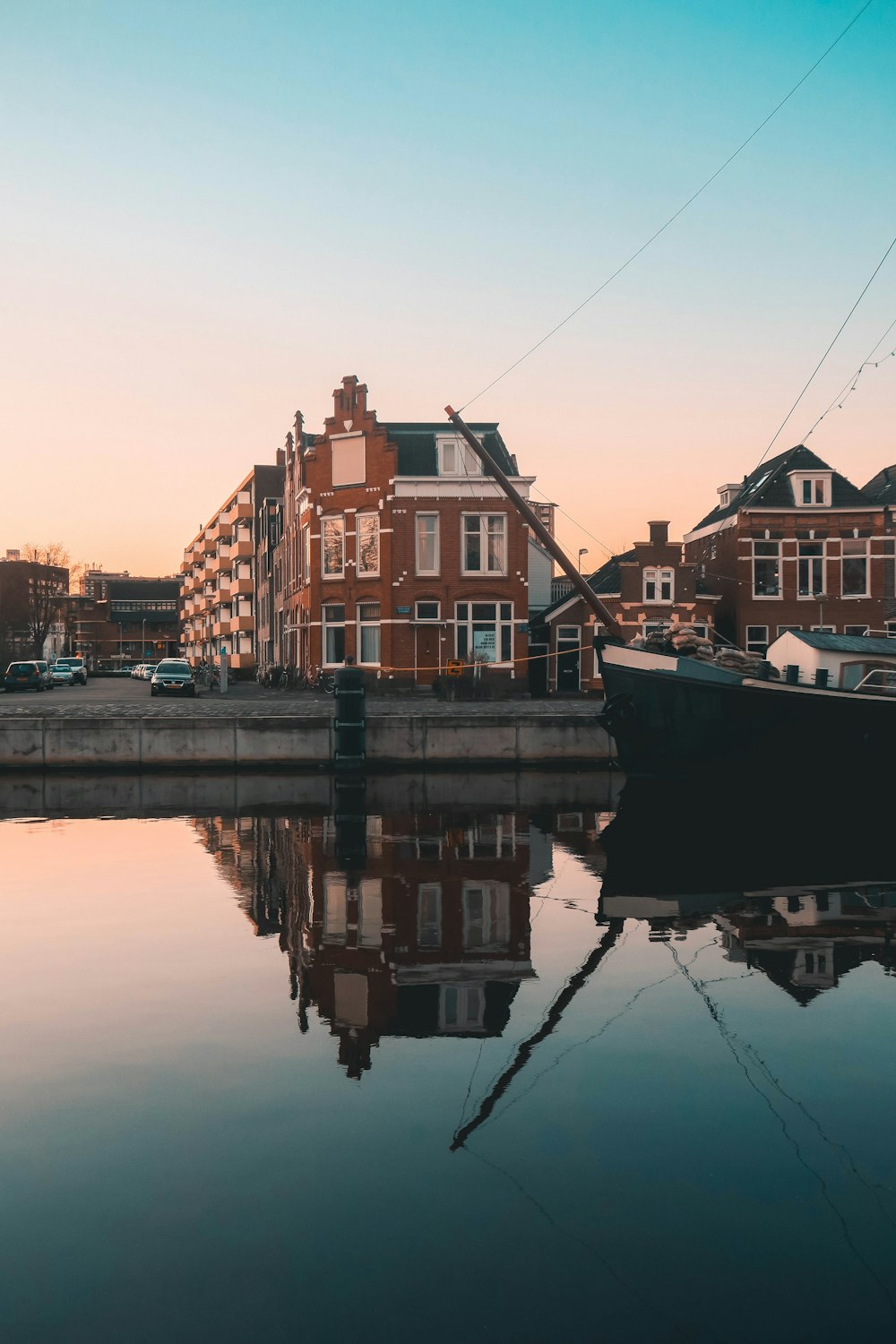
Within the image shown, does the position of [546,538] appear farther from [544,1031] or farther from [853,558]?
[853,558]

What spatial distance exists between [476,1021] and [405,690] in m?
34.6

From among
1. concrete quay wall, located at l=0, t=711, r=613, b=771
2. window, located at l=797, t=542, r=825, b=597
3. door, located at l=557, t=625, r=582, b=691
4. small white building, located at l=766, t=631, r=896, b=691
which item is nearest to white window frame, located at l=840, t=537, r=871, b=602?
window, located at l=797, t=542, r=825, b=597

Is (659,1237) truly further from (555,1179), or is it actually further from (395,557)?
(395,557)

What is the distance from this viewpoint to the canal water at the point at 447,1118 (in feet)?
14.1

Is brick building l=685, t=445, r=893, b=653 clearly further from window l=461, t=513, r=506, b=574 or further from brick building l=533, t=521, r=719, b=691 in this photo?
window l=461, t=513, r=506, b=574

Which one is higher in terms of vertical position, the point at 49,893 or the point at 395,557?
the point at 395,557

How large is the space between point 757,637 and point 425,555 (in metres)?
16.0

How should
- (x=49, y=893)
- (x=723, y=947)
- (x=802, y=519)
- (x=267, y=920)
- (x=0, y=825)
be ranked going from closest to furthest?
(x=723, y=947)
(x=267, y=920)
(x=49, y=893)
(x=0, y=825)
(x=802, y=519)

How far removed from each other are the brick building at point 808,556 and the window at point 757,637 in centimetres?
4

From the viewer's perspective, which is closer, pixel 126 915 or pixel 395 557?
pixel 126 915

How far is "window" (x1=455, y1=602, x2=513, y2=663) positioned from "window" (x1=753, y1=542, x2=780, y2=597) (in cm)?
1212

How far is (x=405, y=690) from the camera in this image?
42156 millimetres

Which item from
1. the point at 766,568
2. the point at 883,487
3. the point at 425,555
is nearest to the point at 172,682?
the point at 425,555

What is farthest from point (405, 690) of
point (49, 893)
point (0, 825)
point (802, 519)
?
point (49, 893)
